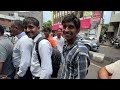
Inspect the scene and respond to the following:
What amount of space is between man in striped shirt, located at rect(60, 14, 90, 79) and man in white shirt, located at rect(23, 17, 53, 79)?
0.85ft

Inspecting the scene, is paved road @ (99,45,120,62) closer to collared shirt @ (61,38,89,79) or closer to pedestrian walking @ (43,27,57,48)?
pedestrian walking @ (43,27,57,48)

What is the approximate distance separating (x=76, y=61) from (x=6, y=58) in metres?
0.98

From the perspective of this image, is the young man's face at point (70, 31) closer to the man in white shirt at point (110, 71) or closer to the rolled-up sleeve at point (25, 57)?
the man in white shirt at point (110, 71)

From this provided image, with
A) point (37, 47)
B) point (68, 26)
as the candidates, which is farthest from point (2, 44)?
point (68, 26)

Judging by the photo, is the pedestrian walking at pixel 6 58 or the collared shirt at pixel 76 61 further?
the pedestrian walking at pixel 6 58

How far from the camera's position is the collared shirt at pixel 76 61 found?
123 cm

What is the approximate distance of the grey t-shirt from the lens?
1804 millimetres

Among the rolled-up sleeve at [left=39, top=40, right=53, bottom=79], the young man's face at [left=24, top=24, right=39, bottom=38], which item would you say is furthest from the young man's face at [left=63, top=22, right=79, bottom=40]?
the young man's face at [left=24, top=24, right=39, bottom=38]

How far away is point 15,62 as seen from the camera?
2047mm

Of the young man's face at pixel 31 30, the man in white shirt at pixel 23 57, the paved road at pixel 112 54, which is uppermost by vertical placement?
the young man's face at pixel 31 30

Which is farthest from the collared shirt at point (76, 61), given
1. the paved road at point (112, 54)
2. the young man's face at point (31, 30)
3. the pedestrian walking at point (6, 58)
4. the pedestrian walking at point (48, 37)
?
the paved road at point (112, 54)
